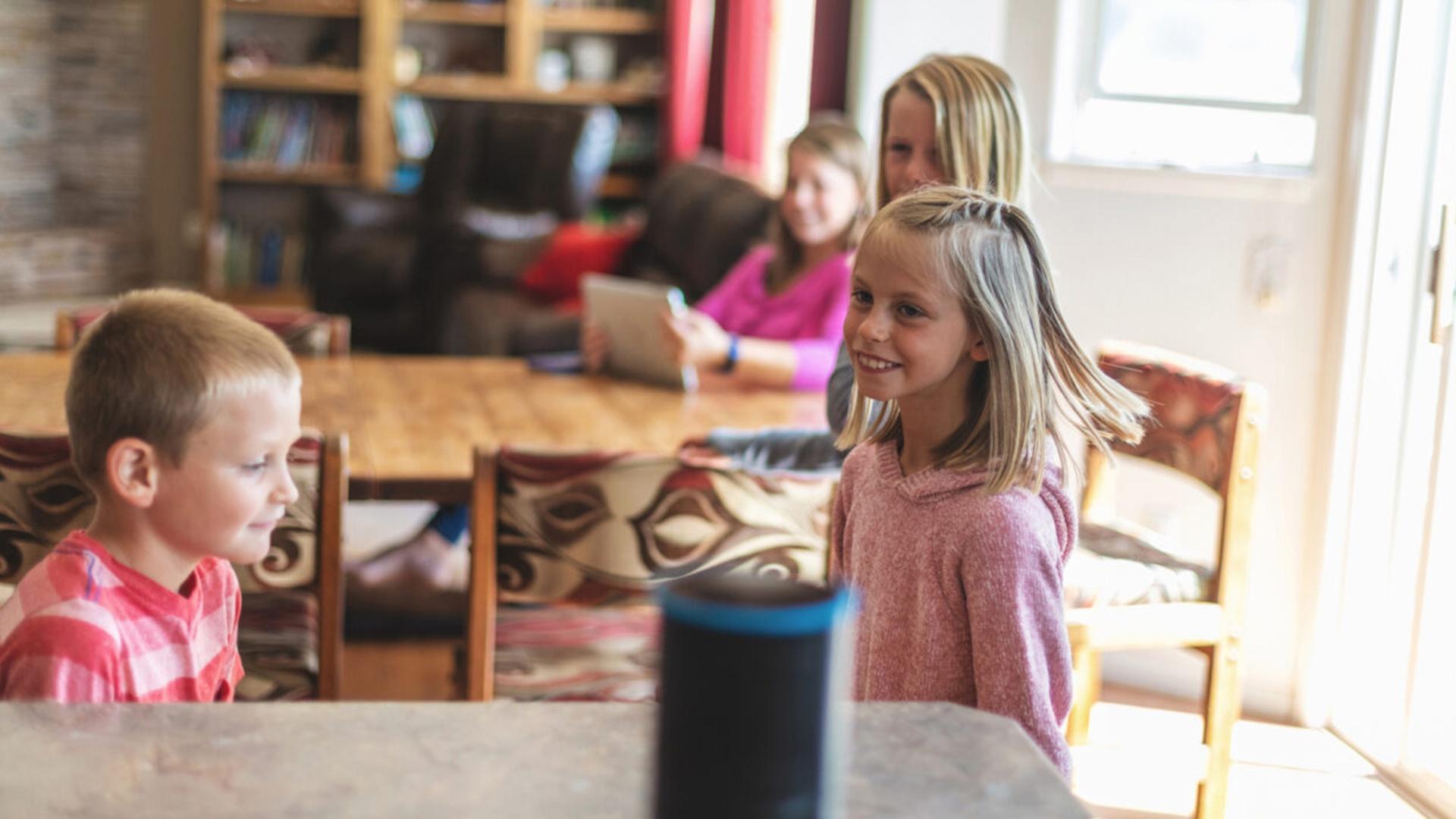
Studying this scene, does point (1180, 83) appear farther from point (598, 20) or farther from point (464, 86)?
point (464, 86)

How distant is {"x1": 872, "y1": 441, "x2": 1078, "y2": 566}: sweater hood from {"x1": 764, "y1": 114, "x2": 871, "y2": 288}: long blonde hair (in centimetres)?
132

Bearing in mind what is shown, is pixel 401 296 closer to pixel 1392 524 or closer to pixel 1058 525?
pixel 1392 524

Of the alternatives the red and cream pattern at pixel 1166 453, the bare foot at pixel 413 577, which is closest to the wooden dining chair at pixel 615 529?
the red and cream pattern at pixel 1166 453

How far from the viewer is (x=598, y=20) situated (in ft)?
22.8

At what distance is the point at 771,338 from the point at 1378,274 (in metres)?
1.13

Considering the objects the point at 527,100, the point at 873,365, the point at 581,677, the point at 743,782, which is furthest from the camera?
the point at 527,100

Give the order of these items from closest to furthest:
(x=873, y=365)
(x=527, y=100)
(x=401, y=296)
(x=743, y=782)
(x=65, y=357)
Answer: (x=743, y=782)
(x=873, y=365)
(x=65, y=357)
(x=401, y=296)
(x=527, y=100)

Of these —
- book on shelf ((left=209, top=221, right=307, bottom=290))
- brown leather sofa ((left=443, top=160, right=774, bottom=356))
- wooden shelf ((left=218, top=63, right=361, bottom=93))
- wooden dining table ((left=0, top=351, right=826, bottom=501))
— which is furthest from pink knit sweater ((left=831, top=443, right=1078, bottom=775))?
book on shelf ((left=209, top=221, right=307, bottom=290))

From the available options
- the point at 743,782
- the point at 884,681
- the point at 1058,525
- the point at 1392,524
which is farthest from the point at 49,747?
the point at 1392,524

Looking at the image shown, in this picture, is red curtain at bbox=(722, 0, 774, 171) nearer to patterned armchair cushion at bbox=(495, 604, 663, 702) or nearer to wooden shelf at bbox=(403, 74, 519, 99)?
wooden shelf at bbox=(403, 74, 519, 99)

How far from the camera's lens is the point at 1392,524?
294 centimetres

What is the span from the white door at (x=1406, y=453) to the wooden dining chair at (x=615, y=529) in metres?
1.37

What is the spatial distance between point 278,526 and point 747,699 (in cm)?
127

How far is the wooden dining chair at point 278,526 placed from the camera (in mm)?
1676
